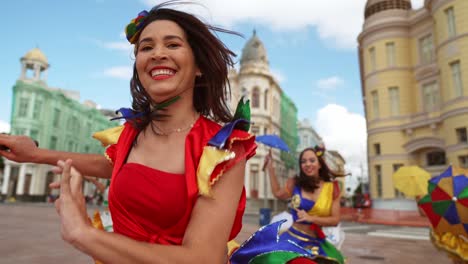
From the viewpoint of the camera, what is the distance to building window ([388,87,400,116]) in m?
23.2

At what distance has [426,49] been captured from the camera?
74.4 ft

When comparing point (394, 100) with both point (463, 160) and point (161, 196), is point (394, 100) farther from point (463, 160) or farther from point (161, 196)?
point (161, 196)

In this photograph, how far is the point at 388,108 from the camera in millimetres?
23344

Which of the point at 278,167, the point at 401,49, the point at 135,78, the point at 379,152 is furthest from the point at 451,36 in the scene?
the point at 278,167

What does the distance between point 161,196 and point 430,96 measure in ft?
80.1

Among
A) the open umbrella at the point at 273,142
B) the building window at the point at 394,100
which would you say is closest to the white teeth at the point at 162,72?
the open umbrella at the point at 273,142

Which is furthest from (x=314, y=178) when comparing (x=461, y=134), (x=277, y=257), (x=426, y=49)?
(x=426, y=49)

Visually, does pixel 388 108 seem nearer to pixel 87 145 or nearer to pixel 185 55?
pixel 185 55

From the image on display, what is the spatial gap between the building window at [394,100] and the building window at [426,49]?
2447mm

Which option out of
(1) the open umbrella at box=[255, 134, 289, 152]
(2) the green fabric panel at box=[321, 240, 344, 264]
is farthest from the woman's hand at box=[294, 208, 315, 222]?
(1) the open umbrella at box=[255, 134, 289, 152]

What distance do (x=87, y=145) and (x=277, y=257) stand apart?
50623 mm

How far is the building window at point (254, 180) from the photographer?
3562 cm

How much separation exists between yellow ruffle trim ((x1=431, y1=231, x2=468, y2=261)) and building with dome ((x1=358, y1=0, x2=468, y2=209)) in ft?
52.0

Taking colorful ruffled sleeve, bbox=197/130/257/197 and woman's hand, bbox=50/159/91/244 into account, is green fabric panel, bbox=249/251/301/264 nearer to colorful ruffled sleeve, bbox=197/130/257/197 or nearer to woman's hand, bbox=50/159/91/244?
colorful ruffled sleeve, bbox=197/130/257/197
